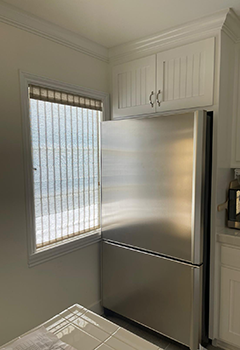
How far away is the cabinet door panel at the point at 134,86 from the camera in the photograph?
2.06 metres

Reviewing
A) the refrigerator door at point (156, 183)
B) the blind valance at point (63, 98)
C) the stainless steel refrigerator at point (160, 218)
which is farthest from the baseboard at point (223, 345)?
the blind valance at point (63, 98)

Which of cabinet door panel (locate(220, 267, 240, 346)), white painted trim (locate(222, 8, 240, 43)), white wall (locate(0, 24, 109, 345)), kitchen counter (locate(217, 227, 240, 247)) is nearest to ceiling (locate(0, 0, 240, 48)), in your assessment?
white painted trim (locate(222, 8, 240, 43))

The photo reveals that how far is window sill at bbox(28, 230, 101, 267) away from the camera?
72.1 inches

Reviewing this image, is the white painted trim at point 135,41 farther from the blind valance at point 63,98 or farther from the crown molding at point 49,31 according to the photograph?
the blind valance at point 63,98

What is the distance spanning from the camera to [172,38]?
1892mm

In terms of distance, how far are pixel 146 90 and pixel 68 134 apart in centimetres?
73

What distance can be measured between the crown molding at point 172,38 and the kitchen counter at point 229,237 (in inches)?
54.9

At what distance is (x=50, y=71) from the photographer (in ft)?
6.10

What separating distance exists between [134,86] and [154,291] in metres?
1.66

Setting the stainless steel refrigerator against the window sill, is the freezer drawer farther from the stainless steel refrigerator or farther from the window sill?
the window sill

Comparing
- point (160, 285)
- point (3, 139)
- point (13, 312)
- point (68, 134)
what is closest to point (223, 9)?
point (68, 134)

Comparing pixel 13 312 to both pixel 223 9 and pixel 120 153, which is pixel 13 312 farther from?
pixel 223 9

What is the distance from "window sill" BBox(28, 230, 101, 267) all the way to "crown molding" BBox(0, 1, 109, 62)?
60.6 inches

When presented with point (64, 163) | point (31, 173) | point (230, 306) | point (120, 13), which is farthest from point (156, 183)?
point (120, 13)
